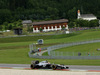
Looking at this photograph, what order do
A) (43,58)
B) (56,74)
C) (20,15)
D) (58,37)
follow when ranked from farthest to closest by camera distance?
(20,15) → (58,37) → (43,58) → (56,74)

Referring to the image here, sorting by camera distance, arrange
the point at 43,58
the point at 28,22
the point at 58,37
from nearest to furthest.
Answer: the point at 43,58 < the point at 58,37 < the point at 28,22

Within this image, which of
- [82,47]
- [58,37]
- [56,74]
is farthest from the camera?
[58,37]

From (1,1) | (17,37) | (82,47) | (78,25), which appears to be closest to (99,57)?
(82,47)

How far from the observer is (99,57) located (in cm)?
5078

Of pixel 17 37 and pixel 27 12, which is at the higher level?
pixel 27 12

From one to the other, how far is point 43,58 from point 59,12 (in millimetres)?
137803

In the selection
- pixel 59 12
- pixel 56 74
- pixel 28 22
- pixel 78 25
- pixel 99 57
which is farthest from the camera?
pixel 59 12

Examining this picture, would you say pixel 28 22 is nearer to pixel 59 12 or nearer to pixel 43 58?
pixel 59 12

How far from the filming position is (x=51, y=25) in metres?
143

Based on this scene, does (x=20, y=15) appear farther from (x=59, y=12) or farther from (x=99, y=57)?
(x=99, y=57)

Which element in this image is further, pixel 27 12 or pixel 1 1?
pixel 1 1

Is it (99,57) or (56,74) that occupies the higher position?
Answer: (56,74)

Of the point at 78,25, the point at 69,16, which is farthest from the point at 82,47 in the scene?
the point at 69,16

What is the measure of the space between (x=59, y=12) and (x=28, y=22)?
149 feet
